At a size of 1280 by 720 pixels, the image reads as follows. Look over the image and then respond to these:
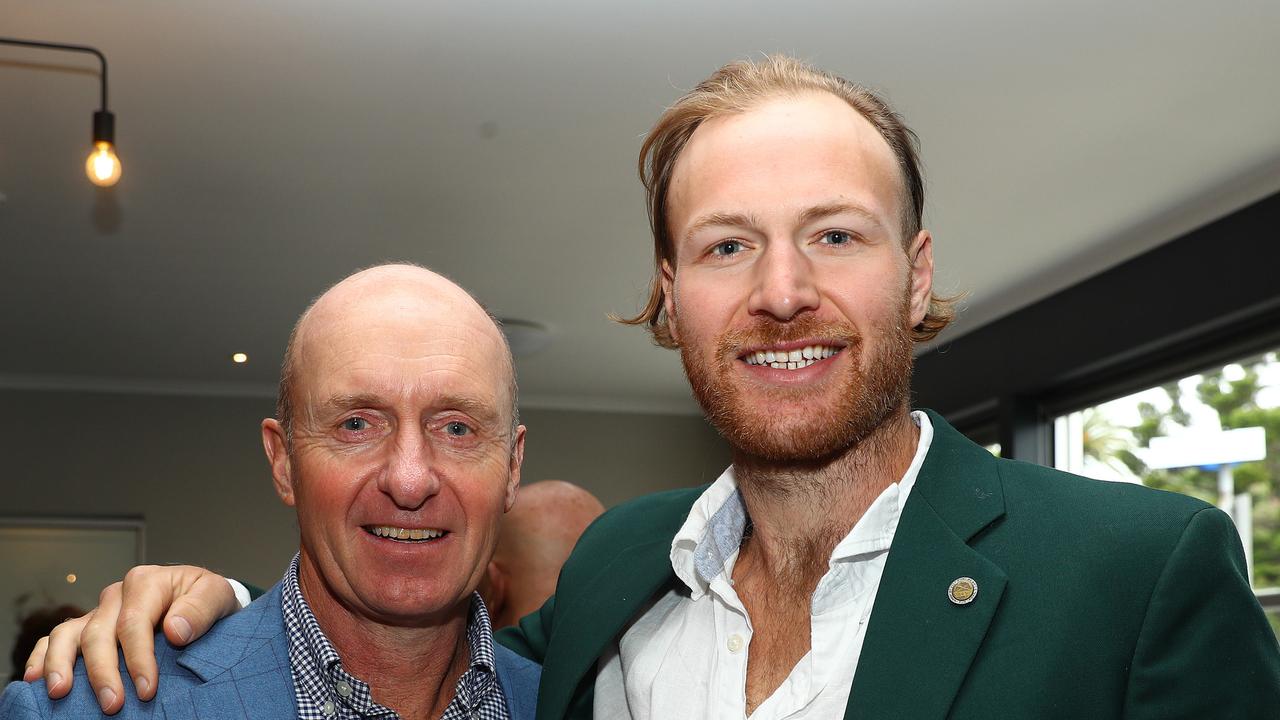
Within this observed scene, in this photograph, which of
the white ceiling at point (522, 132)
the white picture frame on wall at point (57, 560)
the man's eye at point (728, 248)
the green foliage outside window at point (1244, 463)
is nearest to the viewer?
the man's eye at point (728, 248)

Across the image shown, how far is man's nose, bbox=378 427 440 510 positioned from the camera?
1465 millimetres

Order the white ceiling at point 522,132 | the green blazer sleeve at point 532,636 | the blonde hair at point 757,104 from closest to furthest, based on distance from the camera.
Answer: the blonde hair at point 757,104 → the green blazer sleeve at point 532,636 → the white ceiling at point 522,132

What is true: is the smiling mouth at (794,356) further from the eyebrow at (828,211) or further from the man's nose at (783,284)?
the eyebrow at (828,211)

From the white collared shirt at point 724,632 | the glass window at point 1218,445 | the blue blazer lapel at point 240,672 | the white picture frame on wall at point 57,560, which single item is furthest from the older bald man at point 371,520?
the white picture frame on wall at point 57,560

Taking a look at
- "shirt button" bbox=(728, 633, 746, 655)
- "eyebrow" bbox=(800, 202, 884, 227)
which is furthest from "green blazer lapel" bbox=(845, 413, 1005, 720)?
"eyebrow" bbox=(800, 202, 884, 227)

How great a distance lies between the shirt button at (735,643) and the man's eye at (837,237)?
51 cm

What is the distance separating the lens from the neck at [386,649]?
156 cm

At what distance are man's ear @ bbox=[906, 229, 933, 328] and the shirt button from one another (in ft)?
1.54

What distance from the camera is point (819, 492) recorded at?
1567 millimetres

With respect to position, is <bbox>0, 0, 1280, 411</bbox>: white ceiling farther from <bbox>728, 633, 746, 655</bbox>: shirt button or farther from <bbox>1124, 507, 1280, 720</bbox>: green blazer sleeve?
<bbox>1124, 507, 1280, 720</bbox>: green blazer sleeve

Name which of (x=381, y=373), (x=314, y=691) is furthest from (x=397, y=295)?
(x=314, y=691)

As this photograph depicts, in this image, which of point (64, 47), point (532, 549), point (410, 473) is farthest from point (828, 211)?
point (64, 47)

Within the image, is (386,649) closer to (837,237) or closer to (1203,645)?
(837,237)

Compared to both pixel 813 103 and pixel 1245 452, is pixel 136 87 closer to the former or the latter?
pixel 813 103
